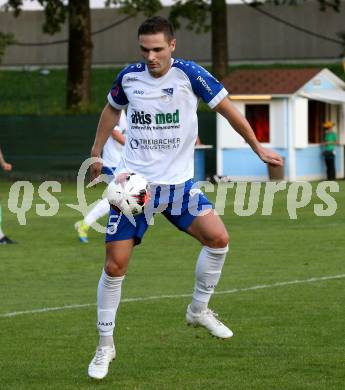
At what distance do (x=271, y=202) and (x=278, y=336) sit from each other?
17.0m

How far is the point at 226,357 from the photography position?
32.5 feet

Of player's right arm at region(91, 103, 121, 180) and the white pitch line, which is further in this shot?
the white pitch line

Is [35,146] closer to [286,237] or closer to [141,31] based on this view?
[286,237]

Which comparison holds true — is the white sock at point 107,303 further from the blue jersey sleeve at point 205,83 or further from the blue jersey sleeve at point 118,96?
the blue jersey sleeve at point 205,83

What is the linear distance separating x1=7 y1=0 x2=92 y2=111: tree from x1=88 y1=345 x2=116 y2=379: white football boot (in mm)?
34159

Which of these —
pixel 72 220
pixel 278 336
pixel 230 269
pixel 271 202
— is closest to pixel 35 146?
pixel 271 202

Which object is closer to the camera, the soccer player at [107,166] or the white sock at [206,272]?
the white sock at [206,272]

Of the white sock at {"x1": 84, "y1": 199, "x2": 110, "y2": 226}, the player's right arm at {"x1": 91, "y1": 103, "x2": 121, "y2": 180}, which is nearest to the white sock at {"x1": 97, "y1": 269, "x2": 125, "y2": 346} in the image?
the player's right arm at {"x1": 91, "y1": 103, "x2": 121, "y2": 180}

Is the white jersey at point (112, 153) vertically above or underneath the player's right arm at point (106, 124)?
underneath

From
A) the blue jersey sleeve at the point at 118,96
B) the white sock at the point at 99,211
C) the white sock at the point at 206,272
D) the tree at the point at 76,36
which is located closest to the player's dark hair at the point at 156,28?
the blue jersey sleeve at the point at 118,96

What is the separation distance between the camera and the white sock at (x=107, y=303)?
30.6 ft

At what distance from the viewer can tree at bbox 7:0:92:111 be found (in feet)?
142

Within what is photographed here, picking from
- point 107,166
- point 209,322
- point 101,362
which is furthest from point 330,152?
point 101,362

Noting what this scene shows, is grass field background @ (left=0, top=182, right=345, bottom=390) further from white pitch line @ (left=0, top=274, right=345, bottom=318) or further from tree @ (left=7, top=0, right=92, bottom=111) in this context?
tree @ (left=7, top=0, right=92, bottom=111)
